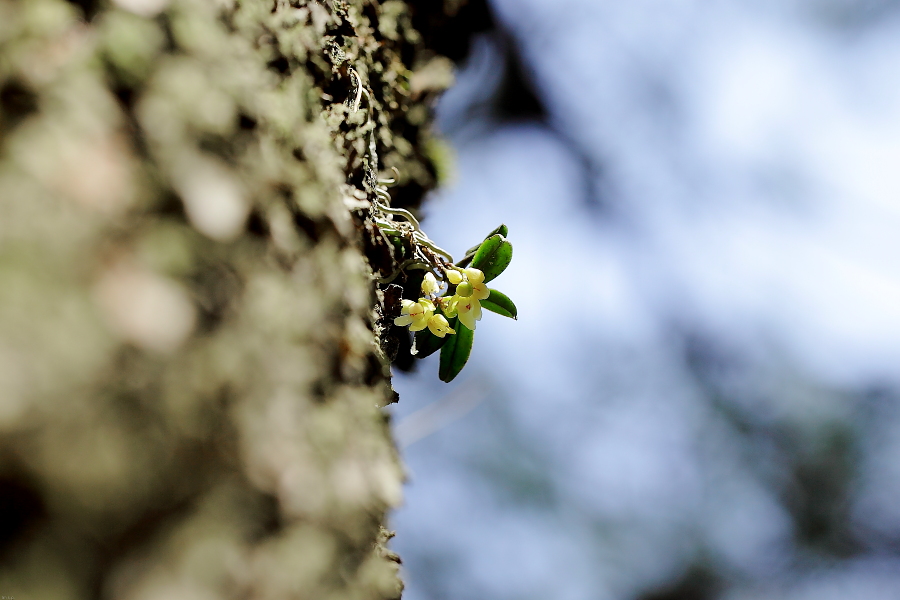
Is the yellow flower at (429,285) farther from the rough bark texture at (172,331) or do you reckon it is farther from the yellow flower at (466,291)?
the rough bark texture at (172,331)

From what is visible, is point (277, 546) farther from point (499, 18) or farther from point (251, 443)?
point (499, 18)

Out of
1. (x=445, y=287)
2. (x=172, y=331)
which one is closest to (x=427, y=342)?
(x=445, y=287)

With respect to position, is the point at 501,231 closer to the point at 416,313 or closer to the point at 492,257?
the point at 492,257

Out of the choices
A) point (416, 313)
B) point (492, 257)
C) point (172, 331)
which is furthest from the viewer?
point (492, 257)

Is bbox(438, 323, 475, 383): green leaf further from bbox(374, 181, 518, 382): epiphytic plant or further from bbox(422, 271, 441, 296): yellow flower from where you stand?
bbox(422, 271, 441, 296): yellow flower

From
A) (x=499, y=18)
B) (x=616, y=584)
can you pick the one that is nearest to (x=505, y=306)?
(x=499, y=18)
